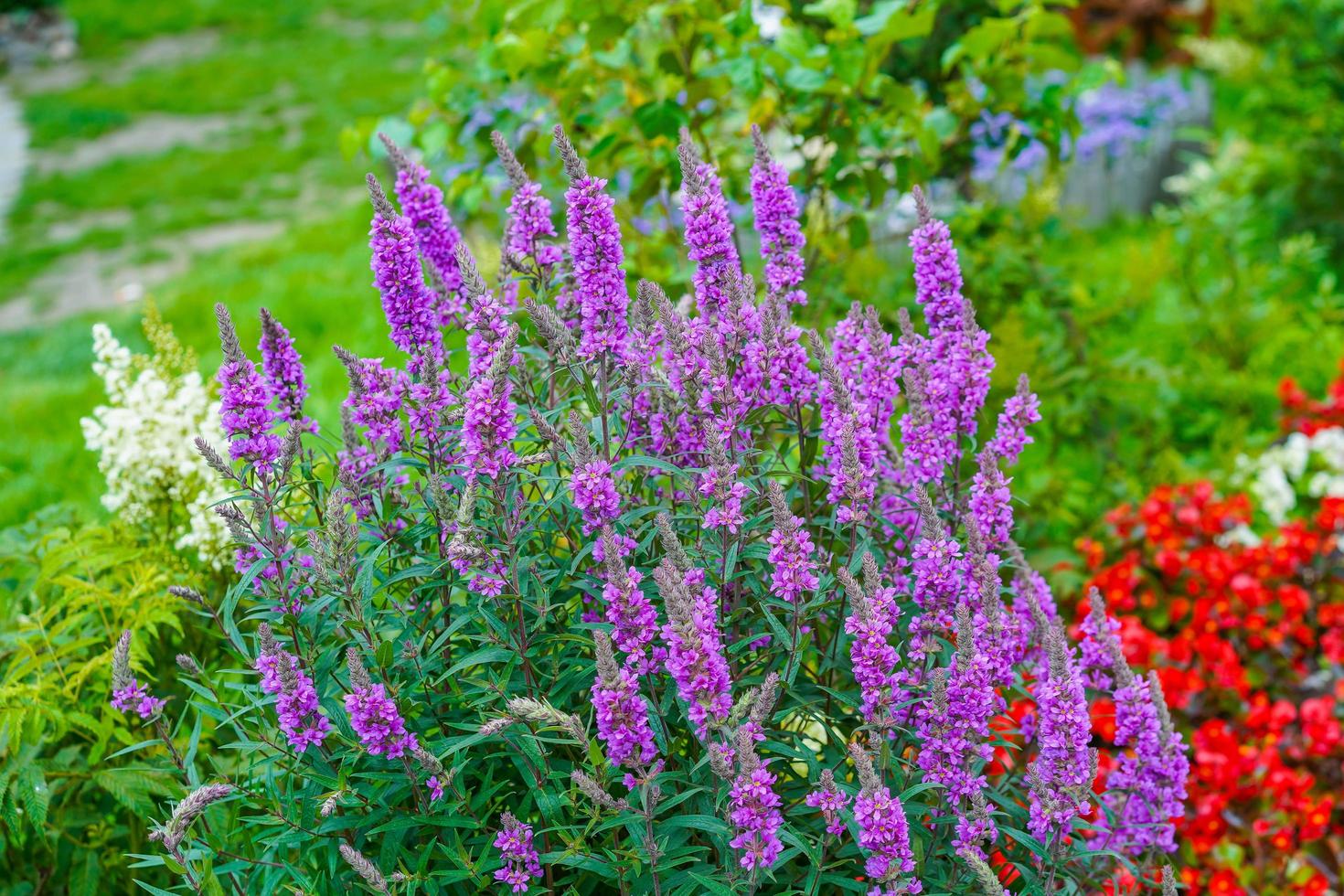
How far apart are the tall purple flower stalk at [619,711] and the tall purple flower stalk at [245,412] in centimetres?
77

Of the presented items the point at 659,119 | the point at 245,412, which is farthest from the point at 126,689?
the point at 659,119

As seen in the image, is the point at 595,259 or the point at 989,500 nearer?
the point at 595,259

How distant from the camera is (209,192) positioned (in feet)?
36.4

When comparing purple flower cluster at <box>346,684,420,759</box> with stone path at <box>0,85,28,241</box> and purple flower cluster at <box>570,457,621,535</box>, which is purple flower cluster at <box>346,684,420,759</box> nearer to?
purple flower cluster at <box>570,457,621,535</box>

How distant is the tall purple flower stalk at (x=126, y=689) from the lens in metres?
2.05

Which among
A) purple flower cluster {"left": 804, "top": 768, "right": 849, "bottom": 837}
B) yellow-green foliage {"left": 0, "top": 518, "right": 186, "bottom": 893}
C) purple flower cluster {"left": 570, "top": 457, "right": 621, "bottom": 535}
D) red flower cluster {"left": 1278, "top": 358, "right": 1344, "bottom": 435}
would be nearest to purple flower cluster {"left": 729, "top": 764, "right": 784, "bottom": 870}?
purple flower cluster {"left": 804, "top": 768, "right": 849, "bottom": 837}

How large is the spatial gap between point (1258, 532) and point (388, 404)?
3.82 m

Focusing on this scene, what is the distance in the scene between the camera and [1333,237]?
6.27 meters

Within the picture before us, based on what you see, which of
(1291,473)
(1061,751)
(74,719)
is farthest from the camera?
(1291,473)

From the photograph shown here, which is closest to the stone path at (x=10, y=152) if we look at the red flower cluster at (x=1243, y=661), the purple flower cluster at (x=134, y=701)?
the purple flower cluster at (x=134, y=701)

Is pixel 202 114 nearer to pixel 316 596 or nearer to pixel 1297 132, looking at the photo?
pixel 1297 132

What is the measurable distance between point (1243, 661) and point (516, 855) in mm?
2994

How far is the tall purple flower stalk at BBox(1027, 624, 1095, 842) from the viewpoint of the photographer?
196cm

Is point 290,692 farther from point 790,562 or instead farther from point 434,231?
point 434,231
